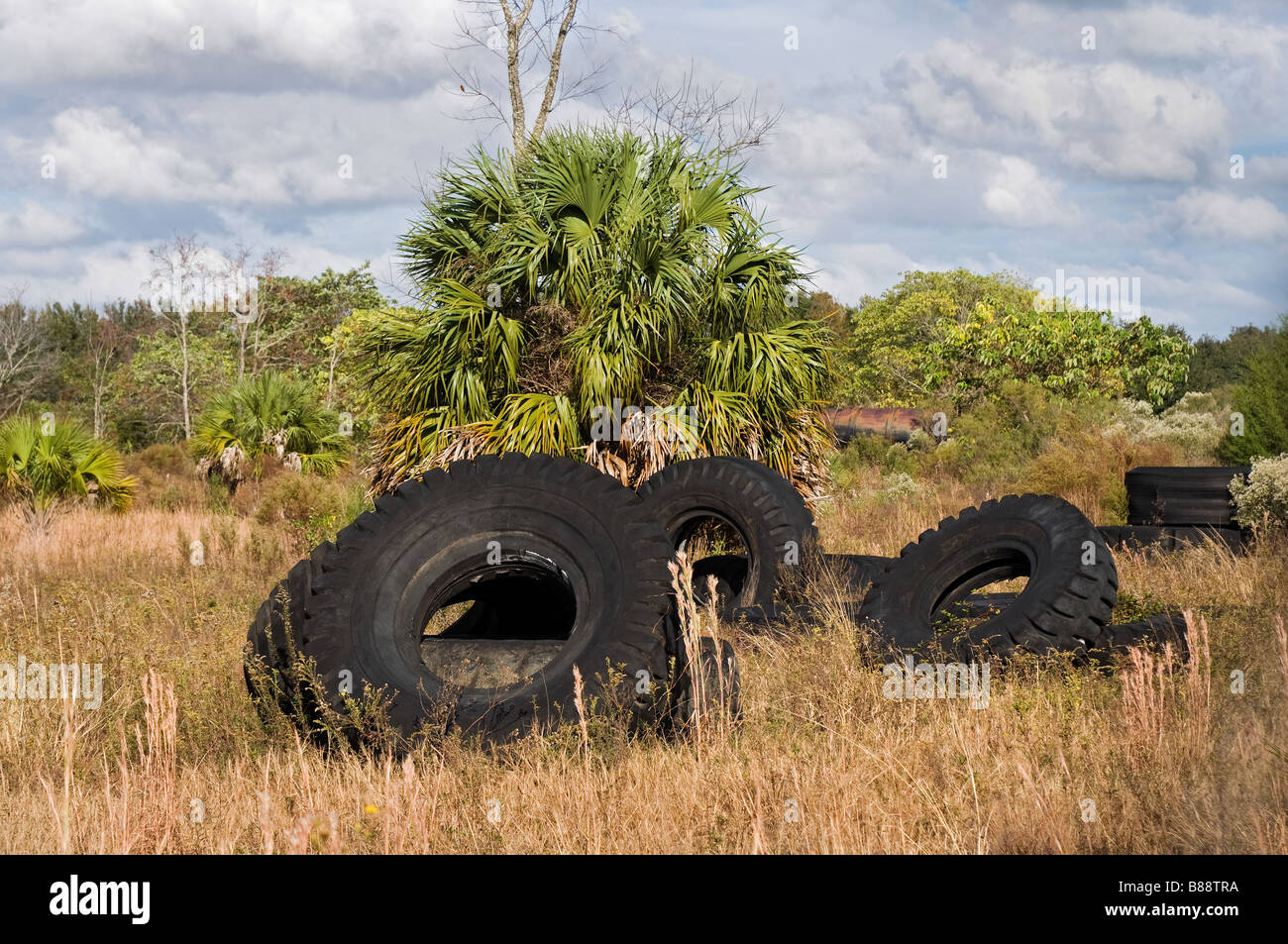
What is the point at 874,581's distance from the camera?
7363 mm

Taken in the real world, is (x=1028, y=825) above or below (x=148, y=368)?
below

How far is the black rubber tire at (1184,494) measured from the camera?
32.5 feet

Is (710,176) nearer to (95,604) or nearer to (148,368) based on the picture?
(95,604)

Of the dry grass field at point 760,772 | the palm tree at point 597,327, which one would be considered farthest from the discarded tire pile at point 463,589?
the palm tree at point 597,327

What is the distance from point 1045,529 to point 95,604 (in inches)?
272

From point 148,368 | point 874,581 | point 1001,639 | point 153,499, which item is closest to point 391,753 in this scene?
point 1001,639

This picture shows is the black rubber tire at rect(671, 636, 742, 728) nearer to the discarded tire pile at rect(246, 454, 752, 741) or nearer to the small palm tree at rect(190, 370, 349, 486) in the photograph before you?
the discarded tire pile at rect(246, 454, 752, 741)

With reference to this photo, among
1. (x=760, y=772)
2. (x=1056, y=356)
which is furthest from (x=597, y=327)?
(x=1056, y=356)

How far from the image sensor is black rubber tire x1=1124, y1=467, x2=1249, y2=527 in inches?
390

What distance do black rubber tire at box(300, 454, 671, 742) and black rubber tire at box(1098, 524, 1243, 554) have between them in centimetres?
617

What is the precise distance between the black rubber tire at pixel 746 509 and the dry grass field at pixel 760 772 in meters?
2.07

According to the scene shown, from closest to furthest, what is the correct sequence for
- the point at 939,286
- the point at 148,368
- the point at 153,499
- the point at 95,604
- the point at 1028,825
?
1. the point at 1028,825
2. the point at 95,604
3. the point at 153,499
4. the point at 148,368
5. the point at 939,286

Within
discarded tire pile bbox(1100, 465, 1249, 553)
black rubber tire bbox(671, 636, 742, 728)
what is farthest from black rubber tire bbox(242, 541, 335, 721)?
discarded tire pile bbox(1100, 465, 1249, 553)

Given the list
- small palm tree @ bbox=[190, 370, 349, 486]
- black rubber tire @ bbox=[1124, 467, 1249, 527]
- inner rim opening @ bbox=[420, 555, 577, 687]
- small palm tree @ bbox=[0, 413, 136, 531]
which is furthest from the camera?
small palm tree @ bbox=[190, 370, 349, 486]
